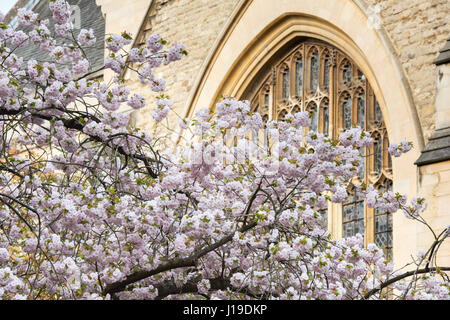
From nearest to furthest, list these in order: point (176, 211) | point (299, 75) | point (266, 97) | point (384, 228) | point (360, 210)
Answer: point (176, 211), point (384, 228), point (360, 210), point (299, 75), point (266, 97)

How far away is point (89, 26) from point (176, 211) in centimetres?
1119

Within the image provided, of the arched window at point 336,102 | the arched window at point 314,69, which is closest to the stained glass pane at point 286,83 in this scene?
the arched window at point 336,102

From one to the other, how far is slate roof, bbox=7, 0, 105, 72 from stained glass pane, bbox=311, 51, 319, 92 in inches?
162

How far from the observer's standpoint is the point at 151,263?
4.79 m

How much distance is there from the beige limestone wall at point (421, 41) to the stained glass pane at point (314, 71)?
162 cm

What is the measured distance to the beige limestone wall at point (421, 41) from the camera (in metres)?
8.13

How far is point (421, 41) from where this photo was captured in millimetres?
8328

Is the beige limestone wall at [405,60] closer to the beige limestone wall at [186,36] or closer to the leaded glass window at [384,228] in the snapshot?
the beige limestone wall at [186,36]

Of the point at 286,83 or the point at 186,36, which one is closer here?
the point at 286,83

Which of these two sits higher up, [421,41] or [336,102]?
[421,41]

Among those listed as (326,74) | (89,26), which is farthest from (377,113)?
(89,26)

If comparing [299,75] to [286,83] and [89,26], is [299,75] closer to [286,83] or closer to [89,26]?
[286,83]
